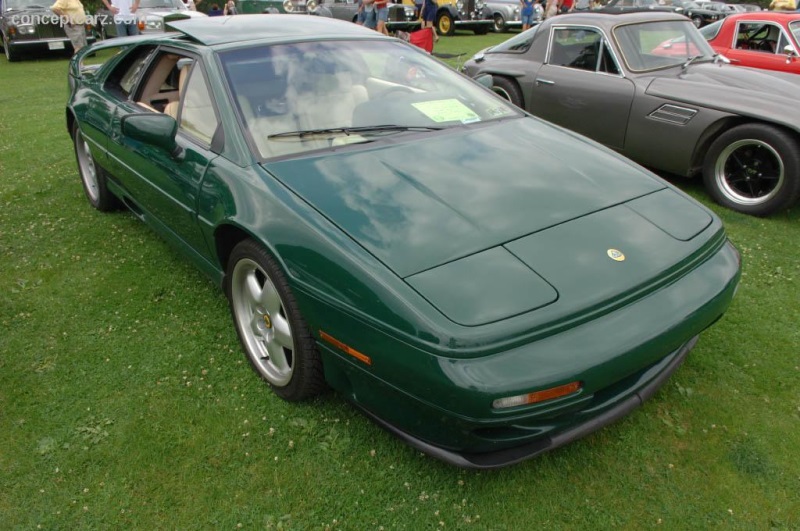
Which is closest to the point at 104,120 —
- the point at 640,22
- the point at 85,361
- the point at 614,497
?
the point at 85,361

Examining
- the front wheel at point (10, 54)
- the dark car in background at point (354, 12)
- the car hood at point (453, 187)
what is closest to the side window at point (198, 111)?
the car hood at point (453, 187)

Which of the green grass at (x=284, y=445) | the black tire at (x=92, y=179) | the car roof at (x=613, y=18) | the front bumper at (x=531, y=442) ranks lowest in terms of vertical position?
the green grass at (x=284, y=445)

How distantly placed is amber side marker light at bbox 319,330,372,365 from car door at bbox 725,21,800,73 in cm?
645

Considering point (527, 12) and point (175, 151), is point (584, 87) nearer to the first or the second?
point (175, 151)

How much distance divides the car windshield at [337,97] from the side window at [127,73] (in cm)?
105

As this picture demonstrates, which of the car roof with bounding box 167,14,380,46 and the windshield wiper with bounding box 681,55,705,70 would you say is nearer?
the car roof with bounding box 167,14,380,46

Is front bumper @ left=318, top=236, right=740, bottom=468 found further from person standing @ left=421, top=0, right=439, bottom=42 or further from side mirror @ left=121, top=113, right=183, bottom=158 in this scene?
person standing @ left=421, top=0, right=439, bottom=42

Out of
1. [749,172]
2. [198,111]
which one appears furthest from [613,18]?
[198,111]

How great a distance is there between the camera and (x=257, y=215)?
228 centimetres

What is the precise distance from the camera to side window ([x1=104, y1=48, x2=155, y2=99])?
351cm

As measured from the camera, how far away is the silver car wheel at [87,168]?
4367 mm

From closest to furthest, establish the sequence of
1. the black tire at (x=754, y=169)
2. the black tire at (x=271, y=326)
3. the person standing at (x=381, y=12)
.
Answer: the black tire at (x=271, y=326) → the black tire at (x=754, y=169) → the person standing at (x=381, y=12)

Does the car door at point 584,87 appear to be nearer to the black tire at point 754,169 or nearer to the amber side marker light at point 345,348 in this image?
the black tire at point 754,169

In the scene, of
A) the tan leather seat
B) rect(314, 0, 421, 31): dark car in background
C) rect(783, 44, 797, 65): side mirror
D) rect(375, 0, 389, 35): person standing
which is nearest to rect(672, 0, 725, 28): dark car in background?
rect(314, 0, 421, 31): dark car in background
